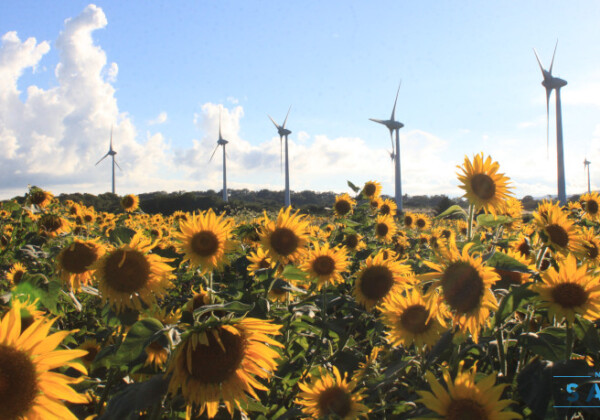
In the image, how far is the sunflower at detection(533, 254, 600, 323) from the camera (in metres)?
1.92

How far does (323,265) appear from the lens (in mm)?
3393

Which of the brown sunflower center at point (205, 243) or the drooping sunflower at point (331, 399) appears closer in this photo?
the drooping sunflower at point (331, 399)

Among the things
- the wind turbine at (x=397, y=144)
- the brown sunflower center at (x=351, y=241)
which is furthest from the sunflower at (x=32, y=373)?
the wind turbine at (x=397, y=144)

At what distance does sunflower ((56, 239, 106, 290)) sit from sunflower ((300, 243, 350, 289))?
1.60 m

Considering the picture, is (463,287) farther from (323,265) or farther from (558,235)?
(323,265)

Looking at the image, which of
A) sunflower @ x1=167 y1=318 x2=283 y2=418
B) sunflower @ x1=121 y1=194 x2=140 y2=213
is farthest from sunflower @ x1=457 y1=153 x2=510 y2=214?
sunflower @ x1=121 y1=194 x2=140 y2=213

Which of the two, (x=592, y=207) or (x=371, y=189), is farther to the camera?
(x=371, y=189)

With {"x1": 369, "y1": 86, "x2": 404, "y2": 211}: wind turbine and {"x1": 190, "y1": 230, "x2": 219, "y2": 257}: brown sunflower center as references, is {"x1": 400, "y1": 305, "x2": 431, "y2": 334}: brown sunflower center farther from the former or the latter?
{"x1": 369, "y1": 86, "x2": 404, "y2": 211}: wind turbine

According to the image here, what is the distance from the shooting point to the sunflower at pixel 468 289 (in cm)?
193

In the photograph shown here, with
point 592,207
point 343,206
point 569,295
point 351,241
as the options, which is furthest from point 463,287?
point 343,206

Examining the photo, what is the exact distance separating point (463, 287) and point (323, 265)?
5.05 ft

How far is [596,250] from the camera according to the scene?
3.21 m

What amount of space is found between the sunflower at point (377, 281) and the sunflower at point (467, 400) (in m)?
1.38

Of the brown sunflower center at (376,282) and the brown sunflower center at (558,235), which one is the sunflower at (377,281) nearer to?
the brown sunflower center at (376,282)
